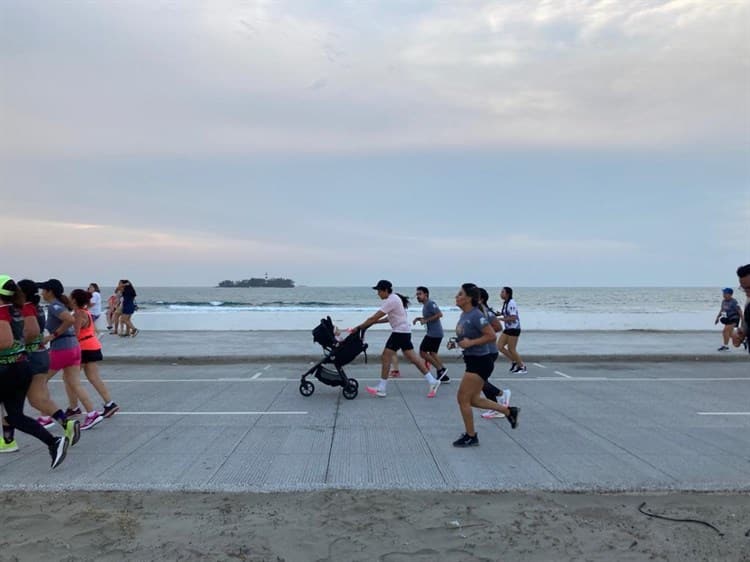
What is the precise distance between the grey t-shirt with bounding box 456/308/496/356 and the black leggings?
410 cm

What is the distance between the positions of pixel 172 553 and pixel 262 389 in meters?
6.33

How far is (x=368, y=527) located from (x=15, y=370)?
141 inches

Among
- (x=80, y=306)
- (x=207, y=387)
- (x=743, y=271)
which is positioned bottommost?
(x=207, y=387)

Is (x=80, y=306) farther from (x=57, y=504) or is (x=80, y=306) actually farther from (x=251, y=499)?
(x=251, y=499)

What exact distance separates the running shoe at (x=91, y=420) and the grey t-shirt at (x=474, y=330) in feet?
14.8

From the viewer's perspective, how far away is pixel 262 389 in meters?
10.2

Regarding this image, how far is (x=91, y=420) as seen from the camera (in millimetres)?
7570

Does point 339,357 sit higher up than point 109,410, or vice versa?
point 339,357

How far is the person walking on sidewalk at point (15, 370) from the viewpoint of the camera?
5.51m

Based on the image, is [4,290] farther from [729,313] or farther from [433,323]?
[729,313]

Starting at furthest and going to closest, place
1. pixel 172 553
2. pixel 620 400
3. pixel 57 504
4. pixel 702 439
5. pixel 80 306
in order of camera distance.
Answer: pixel 620 400 < pixel 80 306 < pixel 702 439 < pixel 57 504 < pixel 172 553

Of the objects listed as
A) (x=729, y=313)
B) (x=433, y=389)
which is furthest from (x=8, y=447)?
(x=729, y=313)

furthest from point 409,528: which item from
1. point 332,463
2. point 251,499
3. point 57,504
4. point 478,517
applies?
point 57,504

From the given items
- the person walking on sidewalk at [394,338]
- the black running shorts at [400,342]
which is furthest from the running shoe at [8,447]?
the black running shorts at [400,342]
